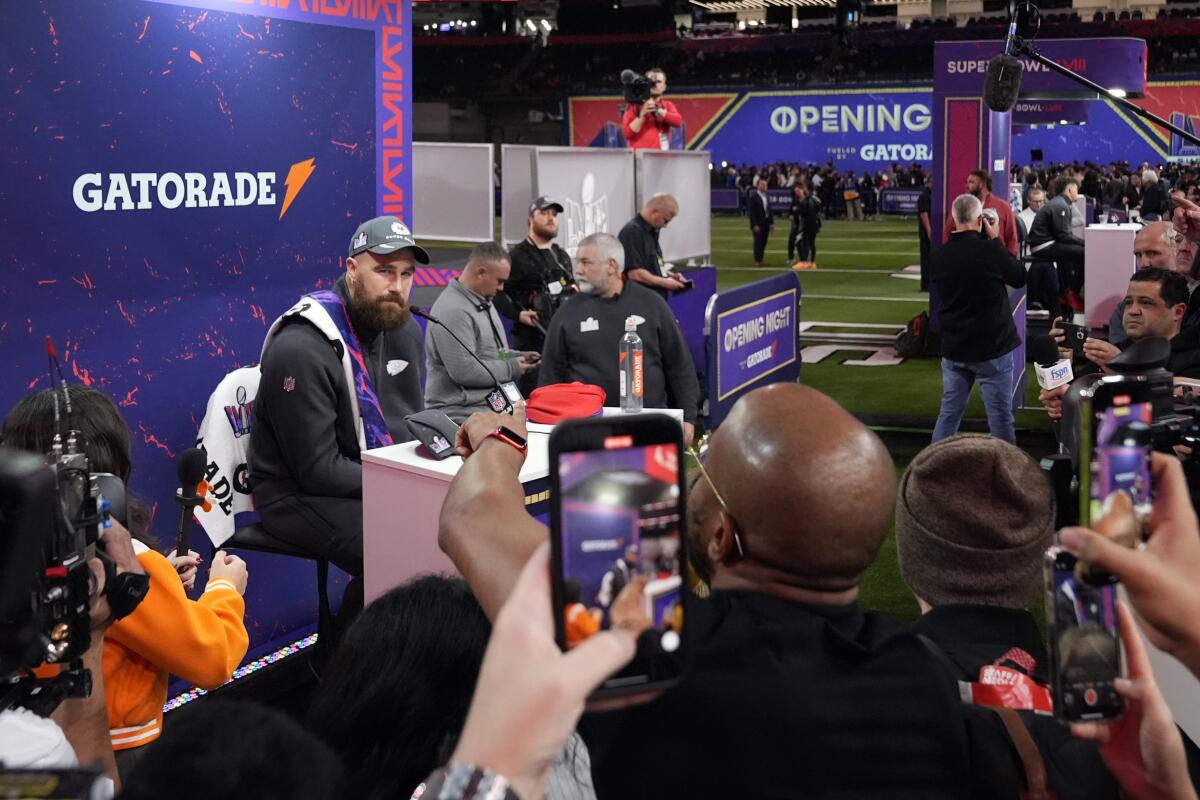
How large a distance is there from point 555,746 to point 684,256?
37.1 feet

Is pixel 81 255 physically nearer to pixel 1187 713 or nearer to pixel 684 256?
pixel 1187 713

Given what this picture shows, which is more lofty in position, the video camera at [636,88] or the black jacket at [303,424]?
the video camera at [636,88]

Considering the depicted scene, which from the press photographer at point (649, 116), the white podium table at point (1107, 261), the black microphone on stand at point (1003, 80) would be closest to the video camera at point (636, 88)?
the press photographer at point (649, 116)

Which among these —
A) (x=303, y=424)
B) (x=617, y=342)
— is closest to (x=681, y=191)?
(x=617, y=342)

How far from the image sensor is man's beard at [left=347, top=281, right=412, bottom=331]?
4.68 m

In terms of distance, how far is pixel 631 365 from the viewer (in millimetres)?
6141

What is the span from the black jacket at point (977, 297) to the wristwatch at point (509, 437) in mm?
6132

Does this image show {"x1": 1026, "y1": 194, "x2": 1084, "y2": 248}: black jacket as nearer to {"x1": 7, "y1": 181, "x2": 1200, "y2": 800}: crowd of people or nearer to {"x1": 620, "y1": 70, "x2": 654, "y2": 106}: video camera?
{"x1": 620, "y1": 70, "x2": 654, "y2": 106}: video camera

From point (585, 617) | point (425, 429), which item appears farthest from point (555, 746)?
point (425, 429)

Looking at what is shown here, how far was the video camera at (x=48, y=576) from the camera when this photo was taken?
1.26 m

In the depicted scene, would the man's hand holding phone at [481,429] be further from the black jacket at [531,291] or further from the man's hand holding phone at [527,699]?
the black jacket at [531,291]

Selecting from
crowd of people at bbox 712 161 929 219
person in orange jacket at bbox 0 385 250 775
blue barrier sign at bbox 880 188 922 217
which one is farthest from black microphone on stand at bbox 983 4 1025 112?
blue barrier sign at bbox 880 188 922 217

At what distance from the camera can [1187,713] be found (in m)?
3.30

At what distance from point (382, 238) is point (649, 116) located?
782 cm
